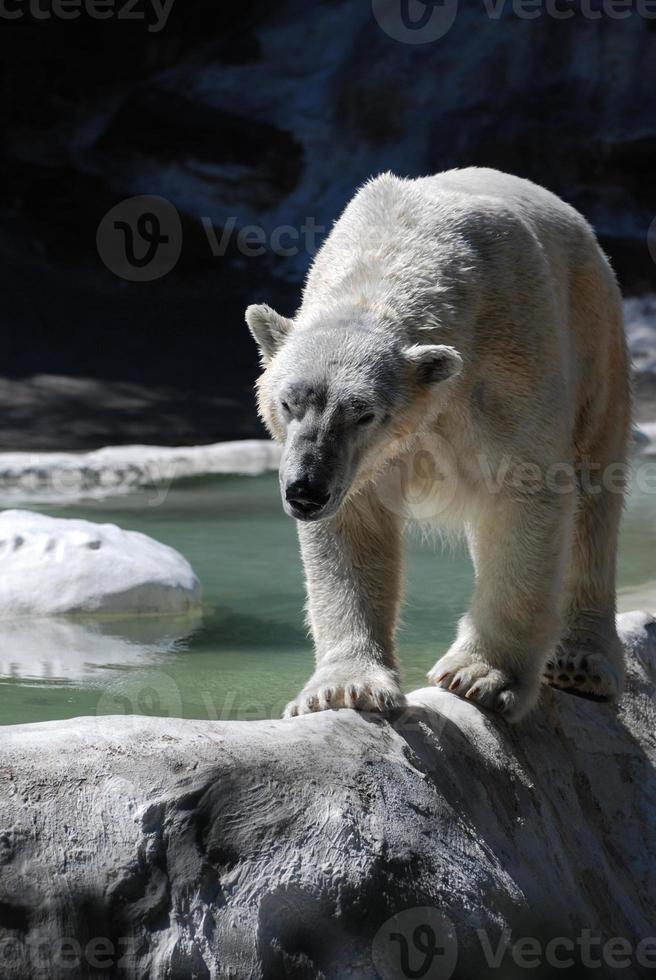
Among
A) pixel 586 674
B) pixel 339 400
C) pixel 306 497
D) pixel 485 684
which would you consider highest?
pixel 339 400

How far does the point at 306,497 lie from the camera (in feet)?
7.95

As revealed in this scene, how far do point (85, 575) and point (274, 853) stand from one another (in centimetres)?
317

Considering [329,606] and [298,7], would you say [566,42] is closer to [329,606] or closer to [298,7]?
[298,7]

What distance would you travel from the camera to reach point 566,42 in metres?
15.6

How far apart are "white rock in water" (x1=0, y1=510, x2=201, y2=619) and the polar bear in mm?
2351

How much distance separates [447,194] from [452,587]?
3387mm

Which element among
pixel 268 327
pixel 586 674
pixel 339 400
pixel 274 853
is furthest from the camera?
pixel 586 674

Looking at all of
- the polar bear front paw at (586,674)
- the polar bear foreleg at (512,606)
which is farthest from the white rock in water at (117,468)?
the polar bear foreleg at (512,606)

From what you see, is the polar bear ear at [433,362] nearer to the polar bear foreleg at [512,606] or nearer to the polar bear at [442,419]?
the polar bear at [442,419]

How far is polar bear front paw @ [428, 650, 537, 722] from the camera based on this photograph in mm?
2914

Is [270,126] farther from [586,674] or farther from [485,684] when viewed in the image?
[485,684]

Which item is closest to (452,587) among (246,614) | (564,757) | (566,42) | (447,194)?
(246,614)

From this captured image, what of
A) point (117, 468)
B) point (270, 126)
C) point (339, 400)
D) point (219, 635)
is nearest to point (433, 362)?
point (339, 400)

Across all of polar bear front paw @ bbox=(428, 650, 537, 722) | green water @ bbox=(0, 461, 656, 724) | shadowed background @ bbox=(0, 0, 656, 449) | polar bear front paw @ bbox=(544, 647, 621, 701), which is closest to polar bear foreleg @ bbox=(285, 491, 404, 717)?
polar bear front paw @ bbox=(428, 650, 537, 722)
